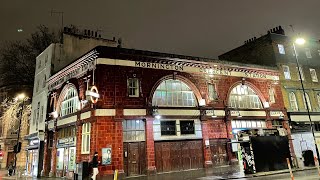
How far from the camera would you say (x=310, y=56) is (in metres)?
35.4

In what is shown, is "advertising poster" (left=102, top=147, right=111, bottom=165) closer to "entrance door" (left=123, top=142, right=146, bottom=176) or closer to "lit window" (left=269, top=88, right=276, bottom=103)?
"entrance door" (left=123, top=142, right=146, bottom=176)

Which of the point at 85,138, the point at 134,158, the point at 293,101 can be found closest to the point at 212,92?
the point at 134,158

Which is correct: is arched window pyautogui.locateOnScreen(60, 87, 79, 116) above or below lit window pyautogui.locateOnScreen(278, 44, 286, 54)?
below

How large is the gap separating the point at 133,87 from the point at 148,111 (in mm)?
2337

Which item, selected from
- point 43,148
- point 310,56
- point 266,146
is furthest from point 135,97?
point 310,56

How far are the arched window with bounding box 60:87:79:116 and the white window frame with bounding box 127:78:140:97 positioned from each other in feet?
16.7

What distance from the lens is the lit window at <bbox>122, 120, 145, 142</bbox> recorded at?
2080cm

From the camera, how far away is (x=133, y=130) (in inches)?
831

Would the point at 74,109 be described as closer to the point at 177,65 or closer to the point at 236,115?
the point at 177,65

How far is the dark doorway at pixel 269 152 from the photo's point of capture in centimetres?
1870

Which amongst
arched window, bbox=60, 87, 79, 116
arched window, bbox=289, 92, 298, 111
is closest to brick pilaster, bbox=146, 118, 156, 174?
arched window, bbox=60, 87, 79, 116

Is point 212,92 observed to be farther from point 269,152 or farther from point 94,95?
point 94,95

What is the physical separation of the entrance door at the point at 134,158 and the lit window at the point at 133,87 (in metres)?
3.99

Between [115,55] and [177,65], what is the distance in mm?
5950
